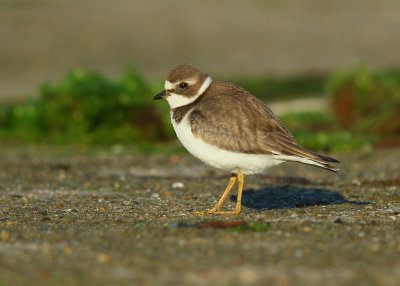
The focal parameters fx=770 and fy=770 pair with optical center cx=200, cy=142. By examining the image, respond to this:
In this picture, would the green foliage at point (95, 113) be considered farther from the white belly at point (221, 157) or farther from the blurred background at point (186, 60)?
the white belly at point (221, 157)

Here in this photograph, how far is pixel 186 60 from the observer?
97.2ft

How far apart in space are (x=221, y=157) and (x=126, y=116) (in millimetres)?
8666

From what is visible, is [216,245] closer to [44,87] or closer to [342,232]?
[342,232]

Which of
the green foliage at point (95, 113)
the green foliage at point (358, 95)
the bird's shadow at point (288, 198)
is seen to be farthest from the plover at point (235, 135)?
the green foliage at point (358, 95)

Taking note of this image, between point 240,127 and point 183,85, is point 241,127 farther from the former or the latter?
point 183,85

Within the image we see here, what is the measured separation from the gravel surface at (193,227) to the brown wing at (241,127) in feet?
2.83

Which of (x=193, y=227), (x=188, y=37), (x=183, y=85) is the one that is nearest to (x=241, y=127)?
(x=183, y=85)

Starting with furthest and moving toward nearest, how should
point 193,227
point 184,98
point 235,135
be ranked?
point 184,98 → point 235,135 → point 193,227

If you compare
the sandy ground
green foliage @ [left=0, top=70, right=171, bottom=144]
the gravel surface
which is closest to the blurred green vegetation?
green foliage @ [left=0, top=70, right=171, bottom=144]

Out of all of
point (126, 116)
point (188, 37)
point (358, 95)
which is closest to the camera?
point (126, 116)

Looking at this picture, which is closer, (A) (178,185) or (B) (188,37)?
(A) (178,185)

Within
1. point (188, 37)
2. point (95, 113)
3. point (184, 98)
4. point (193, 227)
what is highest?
point (188, 37)

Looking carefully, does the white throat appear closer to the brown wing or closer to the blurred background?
the brown wing

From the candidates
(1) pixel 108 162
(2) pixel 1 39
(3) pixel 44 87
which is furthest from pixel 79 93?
(2) pixel 1 39
